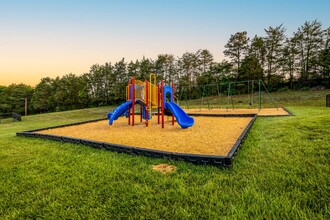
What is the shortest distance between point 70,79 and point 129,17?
146ft

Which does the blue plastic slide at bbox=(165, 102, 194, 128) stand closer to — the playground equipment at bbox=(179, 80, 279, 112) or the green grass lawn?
the green grass lawn

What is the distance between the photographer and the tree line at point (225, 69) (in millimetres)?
34156

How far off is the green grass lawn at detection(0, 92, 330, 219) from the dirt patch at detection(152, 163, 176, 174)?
110mm

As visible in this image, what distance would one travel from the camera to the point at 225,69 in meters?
39.1

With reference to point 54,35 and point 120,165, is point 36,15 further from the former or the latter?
point 120,165

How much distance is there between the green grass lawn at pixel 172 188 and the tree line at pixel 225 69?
27.1 metres

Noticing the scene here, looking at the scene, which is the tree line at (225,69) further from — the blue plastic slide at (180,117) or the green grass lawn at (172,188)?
the green grass lawn at (172,188)

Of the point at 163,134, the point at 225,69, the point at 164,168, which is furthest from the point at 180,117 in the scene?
the point at 225,69

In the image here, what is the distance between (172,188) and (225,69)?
4021 centimetres

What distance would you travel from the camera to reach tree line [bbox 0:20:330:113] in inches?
1345

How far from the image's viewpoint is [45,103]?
51.8 m

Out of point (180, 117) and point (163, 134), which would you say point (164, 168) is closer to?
point (163, 134)

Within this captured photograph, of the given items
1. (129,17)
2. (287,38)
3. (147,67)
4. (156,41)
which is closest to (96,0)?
(129,17)

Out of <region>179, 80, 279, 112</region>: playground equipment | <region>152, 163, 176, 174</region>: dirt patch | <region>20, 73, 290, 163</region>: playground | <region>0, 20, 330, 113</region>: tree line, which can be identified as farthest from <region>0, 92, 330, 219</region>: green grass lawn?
<region>0, 20, 330, 113</region>: tree line
